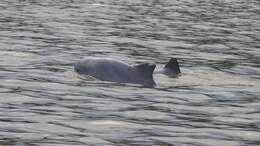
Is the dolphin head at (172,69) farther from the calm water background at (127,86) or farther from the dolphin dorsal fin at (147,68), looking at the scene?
the dolphin dorsal fin at (147,68)

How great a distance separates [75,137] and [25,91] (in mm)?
5176

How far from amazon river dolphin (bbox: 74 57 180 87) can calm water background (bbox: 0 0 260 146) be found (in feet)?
1.64

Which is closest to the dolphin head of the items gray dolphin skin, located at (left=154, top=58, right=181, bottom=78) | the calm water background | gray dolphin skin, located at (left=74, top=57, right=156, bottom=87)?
gray dolphin skin, located at (left=154, top=58, right=181, bottom=78)

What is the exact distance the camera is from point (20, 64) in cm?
2245

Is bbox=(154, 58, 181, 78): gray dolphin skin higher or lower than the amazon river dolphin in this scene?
lower

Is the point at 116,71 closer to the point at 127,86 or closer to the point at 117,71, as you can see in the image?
the point at 117,71

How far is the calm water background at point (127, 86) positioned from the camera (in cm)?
1321

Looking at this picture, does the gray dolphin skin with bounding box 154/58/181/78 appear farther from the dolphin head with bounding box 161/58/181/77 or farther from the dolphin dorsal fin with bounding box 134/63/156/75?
the dolphin dorsal fin with bounding box 134/63/156/75

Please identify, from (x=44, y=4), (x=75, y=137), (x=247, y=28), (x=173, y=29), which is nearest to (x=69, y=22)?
(x=173, y=29)

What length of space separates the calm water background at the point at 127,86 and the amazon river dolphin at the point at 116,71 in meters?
0.50

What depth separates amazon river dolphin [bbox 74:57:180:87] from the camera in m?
19.8

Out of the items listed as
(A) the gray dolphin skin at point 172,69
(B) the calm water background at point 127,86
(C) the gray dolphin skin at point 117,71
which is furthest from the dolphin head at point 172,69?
(C) the gray dolphin skin at point 117,71

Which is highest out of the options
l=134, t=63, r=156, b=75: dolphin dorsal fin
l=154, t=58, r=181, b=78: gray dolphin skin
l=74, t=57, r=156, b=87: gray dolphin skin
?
l=134, t=63, r=156, b=75: dolphin dorsal fin

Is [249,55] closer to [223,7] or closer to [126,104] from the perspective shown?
[126,104]
